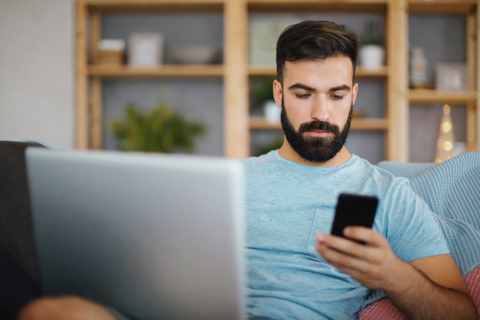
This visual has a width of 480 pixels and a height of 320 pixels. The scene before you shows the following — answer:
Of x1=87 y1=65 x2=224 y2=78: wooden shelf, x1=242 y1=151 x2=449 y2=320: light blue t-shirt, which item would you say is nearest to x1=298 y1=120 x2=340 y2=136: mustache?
x1=242 y1=151 x2=449 y2=320: light blue t-shirt

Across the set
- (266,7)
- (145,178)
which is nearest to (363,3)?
(266,7)

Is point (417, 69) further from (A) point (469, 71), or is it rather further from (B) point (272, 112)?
(B) point (272, 112)

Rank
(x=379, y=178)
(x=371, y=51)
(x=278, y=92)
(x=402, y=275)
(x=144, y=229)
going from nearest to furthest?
(x=144, y=229), (x=402, y=275), (x=379, y=178), (x=278, y=92), (x=371, y=51)

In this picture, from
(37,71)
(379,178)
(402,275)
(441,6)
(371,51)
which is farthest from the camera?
(441,6)

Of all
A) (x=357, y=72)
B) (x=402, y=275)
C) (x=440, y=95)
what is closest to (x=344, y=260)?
(x=402, y=275)

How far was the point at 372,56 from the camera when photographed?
2.58 meters

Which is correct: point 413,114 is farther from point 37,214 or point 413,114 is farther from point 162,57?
point 37,214

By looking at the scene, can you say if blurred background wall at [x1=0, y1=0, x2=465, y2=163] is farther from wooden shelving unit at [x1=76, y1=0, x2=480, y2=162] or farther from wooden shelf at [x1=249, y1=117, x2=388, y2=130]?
wooden shelf at [x1=249, y1=117, x2=388, y2=130]

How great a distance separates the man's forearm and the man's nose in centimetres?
51

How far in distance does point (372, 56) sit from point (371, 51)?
1.4 inches

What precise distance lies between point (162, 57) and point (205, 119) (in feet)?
1.97

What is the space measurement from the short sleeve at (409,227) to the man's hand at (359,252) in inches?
10.1

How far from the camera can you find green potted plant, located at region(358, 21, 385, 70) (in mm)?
2574

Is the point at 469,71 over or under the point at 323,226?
over
